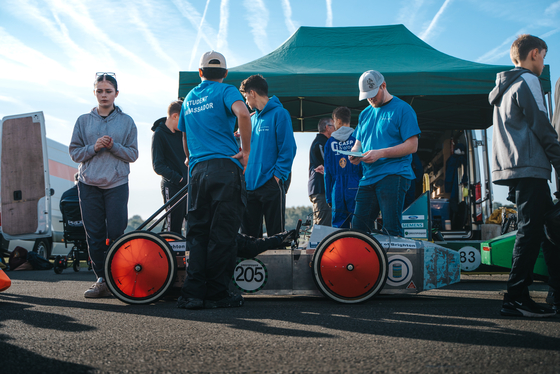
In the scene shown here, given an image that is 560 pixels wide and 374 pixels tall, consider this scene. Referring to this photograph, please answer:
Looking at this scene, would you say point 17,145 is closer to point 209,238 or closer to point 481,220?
point 209,238

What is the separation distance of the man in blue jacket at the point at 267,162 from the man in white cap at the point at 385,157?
581 mm

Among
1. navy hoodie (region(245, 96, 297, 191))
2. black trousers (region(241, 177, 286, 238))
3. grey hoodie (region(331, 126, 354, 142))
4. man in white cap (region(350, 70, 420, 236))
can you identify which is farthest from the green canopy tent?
black trousers (region(241, 177, 286, 238))

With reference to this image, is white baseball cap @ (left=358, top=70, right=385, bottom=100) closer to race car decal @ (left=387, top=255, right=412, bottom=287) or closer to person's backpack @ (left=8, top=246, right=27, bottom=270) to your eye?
race car decal @ (left=387, top=255, right=412, bottom=287)

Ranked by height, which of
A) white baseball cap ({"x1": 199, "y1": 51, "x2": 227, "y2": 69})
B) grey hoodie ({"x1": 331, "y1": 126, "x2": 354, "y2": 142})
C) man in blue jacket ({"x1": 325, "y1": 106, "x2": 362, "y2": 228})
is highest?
white baseball cap ({"x1": 199, "y1": 51, "x2": 227, "y2": 69})

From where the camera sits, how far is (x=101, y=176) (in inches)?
161

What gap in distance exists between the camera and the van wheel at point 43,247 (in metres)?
10.1

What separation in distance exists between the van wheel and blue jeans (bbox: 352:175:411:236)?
26.8 ft

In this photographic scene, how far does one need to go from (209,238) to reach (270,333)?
1.15 m

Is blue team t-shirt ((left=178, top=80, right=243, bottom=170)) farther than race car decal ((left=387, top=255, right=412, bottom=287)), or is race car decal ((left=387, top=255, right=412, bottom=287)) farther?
race car decal ((left=387, top=255, right=412, bottom=287))

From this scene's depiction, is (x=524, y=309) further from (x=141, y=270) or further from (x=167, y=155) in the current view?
(x=167, y=155)

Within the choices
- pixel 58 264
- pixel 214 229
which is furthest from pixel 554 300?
pixel 58 264

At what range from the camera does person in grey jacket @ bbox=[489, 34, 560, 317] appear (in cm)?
293

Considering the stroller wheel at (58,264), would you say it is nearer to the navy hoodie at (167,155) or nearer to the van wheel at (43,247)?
the van wheel at (43,247)

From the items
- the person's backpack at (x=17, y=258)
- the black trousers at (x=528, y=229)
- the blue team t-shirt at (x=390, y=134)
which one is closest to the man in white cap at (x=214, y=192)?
the blue team t-shirt at (x=390, y=134)
